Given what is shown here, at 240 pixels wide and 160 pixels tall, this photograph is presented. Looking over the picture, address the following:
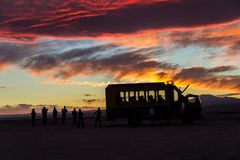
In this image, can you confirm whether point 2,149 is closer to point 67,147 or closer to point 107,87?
point 67,147

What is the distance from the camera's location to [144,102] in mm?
37344

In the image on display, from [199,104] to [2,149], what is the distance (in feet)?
72.8

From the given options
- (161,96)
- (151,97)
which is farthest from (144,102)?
(161,96)

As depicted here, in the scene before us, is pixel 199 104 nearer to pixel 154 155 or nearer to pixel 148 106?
pixel 148 106

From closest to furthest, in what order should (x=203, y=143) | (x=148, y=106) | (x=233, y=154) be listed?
(x=233, y=154) < (x=203, y=143) < (x=148, y=106)

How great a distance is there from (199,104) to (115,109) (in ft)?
22.2

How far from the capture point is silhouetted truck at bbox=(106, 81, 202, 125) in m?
37.2

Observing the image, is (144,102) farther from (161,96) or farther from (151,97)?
(161,96)

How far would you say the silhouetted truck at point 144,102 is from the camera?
1464 inches

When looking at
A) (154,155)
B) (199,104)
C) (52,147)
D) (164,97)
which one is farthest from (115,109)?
(154,155)

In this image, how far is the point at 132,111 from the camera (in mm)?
37469

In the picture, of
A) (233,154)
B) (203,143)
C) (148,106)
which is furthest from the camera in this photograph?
(148,106)

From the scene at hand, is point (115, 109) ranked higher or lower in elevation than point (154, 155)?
higher

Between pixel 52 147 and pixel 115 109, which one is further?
pixel 115 109
